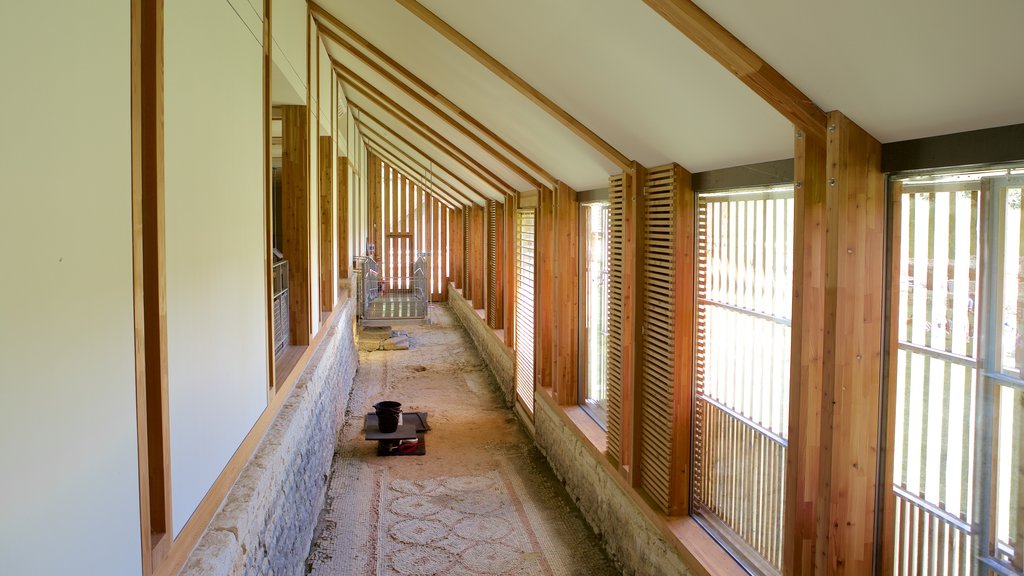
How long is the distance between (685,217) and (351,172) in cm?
1026

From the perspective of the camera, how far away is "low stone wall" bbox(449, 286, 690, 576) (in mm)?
4547

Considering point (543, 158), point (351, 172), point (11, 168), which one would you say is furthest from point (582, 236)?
point (351, 172)

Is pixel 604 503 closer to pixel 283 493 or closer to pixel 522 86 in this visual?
pixel 283 493

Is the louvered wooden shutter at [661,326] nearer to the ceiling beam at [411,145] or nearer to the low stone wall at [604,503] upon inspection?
the low stone wall at [604,503]

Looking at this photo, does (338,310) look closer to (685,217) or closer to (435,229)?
(685,217)

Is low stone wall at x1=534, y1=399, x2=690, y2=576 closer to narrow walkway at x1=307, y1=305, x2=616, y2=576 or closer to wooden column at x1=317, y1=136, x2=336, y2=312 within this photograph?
narrow walkway at x1=307, y1=305, x2=616, y2=576

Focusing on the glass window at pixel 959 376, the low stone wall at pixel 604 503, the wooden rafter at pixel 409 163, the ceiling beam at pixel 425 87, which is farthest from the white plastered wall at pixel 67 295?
the wooden rafter at pixel 409 163

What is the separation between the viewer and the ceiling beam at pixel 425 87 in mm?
6703

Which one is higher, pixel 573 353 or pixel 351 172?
pixel 351 172

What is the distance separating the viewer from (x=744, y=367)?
381 centimetres

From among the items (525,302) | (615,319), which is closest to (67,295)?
(615,319)

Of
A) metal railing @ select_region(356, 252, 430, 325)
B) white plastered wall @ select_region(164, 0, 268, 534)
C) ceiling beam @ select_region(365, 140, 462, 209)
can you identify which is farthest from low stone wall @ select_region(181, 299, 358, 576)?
ceiling beam @ select_region(365, 140, 462, 209)

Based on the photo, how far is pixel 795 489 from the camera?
2.94 metres

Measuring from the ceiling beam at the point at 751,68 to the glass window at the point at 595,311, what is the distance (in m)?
3.45
